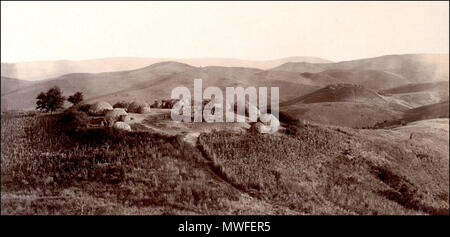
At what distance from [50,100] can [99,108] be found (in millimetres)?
2264

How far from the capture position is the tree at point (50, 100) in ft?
49.6

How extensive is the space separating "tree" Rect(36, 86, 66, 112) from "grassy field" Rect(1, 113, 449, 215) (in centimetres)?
86

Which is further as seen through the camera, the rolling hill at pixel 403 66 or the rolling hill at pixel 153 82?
the rolling hill at pixel 403 66

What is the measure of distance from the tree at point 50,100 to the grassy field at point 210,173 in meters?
0.86

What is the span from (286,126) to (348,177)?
3164 mm

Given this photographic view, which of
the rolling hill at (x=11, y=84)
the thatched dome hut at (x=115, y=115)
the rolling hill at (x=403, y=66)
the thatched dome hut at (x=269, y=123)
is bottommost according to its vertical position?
the thatched dome hut at (x=269, y=123)

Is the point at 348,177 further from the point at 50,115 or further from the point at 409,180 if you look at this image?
the point at 50,115

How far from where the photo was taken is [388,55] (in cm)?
1652

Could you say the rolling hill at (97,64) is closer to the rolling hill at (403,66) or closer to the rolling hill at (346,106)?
the rolling hill at (403,66)

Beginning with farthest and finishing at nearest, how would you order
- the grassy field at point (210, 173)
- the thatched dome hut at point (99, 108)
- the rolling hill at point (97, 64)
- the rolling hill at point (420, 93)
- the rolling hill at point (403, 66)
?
1. the rolling hill at point (420, 93)
2. the rolling hill at point (403, 66)
3. the rolling hill at point (97, 64)
4. the thatched dome hut at point (99, 108)
5. the grassy field at point (210, 173)

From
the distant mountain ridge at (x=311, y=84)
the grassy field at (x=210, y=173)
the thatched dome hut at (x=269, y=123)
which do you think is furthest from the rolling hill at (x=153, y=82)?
the grassy field at (x=210, y=173)

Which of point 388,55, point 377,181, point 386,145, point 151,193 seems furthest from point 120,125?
point 388,55

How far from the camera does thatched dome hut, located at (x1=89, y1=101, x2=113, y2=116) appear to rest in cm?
1452

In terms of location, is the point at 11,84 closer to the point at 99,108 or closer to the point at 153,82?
the point at 99,108
